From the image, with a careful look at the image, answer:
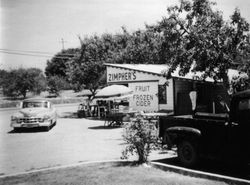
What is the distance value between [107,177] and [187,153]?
2364mm

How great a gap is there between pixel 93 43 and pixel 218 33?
17.9m

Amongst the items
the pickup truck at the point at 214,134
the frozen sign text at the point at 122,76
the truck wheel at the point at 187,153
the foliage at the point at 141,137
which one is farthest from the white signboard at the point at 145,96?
the truck wheel at the point at 187,153

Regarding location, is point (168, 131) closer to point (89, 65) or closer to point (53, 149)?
point (53, 149)

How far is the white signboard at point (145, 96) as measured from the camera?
2184cm

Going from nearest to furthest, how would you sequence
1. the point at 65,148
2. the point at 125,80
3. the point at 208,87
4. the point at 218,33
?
the point at 65,148 < the point at 218,33 < the point at 125,80 < the point at 208,87

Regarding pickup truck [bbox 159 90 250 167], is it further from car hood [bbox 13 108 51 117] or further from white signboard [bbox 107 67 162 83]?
white signboard [bbox 107 67 162 83]

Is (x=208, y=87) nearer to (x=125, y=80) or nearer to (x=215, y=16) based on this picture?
(x=125, y=80)

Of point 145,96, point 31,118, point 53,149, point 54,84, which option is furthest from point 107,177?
point 54,84

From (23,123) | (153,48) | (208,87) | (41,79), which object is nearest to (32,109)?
(23,123)

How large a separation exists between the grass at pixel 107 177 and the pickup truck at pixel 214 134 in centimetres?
90

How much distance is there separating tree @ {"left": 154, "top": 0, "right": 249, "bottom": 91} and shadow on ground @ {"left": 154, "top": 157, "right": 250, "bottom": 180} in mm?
4666

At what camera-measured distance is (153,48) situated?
103ft

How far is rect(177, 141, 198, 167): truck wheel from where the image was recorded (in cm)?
746

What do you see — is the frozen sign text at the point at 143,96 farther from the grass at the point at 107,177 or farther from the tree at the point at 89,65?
the grass at the point at 107,177
